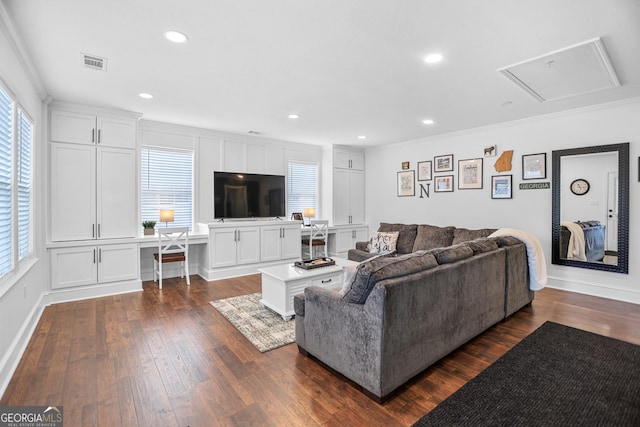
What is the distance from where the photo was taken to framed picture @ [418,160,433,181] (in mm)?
6070

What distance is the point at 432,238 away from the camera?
513 cm

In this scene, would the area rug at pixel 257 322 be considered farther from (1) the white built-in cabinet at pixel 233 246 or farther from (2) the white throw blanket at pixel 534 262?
(2) the white throw blanket at pixel 534 262

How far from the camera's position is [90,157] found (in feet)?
13.7

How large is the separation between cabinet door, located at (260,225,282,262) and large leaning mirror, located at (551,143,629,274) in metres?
4.40

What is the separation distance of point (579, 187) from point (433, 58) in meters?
3.22

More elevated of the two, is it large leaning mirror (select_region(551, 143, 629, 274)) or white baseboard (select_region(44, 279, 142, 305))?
large leaning mirror (select_region(551, 143, 629, 274))

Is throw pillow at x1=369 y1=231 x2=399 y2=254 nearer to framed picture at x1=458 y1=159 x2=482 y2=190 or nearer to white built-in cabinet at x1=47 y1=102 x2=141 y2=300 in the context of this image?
framed picture at x1=458 y1=159 x2=482 y2=190

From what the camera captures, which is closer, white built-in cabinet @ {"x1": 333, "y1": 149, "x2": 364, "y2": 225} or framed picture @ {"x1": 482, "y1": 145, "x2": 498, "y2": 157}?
framed picture @ {"x1": 482, "y1": 145, "x2": 498, "y2": 157}

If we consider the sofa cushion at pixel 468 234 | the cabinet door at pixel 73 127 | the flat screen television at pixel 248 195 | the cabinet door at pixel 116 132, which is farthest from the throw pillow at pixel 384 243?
the cabinet door at pixel 73 127

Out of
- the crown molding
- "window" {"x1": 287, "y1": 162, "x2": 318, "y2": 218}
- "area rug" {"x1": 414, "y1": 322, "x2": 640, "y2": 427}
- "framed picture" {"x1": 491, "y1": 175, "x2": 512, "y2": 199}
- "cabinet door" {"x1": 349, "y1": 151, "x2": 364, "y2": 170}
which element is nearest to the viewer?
"area rug" {"x1": 414, "y1": 322, "x2": 640, "y2": 427}

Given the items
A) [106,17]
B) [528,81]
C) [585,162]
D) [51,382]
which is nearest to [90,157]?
[106,17]

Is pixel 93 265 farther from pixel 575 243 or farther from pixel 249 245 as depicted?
pixel 575 243

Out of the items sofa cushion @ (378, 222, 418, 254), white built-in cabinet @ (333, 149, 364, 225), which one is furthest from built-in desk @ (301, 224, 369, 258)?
sofa cushion @ (378, 222, 418, 254)

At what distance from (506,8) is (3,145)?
3813 millimetres
